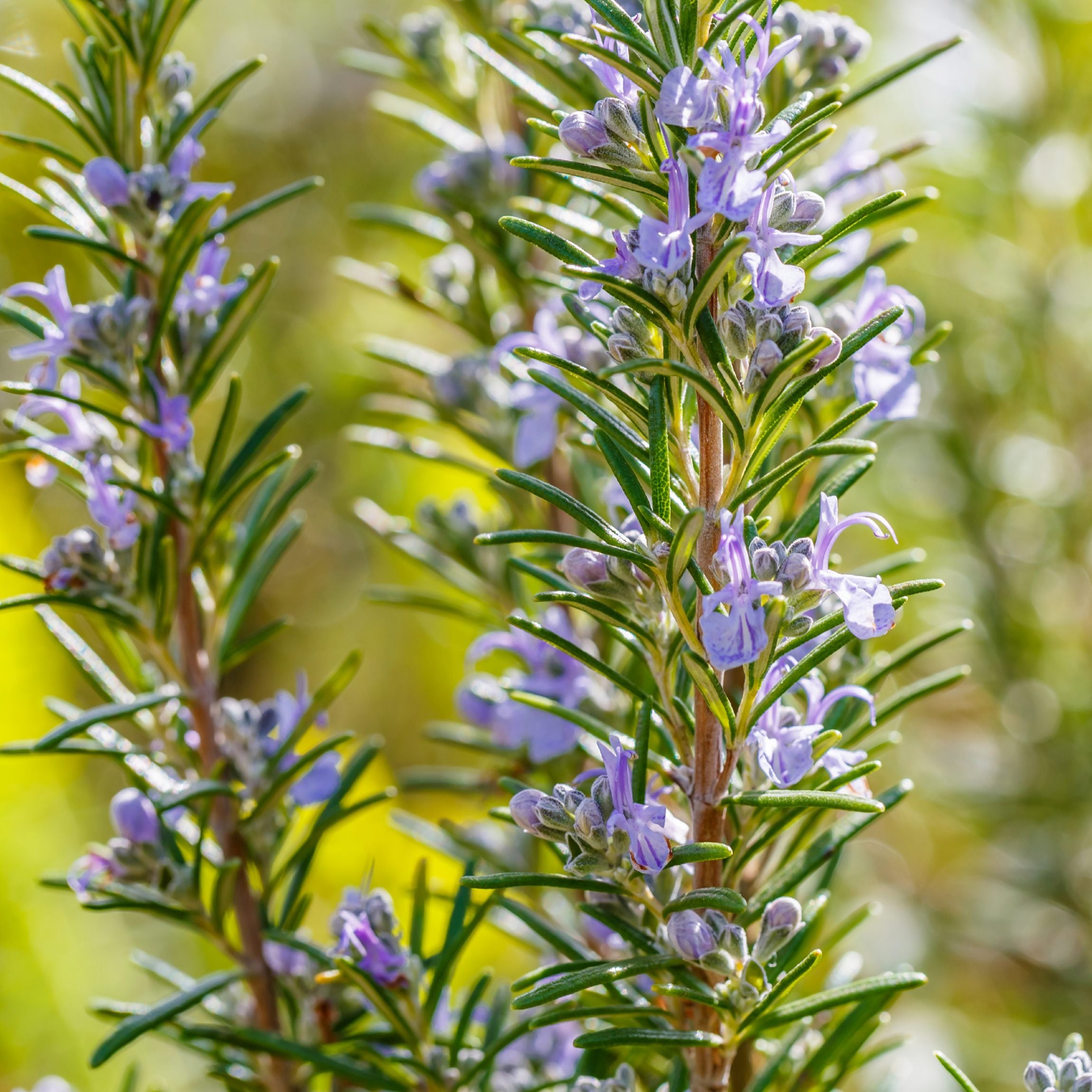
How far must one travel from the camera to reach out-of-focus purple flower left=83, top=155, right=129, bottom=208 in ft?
2.48

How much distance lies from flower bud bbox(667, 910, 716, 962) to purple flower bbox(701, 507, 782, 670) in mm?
148

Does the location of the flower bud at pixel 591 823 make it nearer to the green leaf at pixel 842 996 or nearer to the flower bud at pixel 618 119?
the green leaf at pixel 842 996

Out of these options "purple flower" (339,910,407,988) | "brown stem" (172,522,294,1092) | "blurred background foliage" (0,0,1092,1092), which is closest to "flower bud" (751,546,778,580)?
"purple flower" (339,910,407,988)

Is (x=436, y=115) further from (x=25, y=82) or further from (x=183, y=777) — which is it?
(x=183, y=777)

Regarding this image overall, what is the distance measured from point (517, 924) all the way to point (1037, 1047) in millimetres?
1021

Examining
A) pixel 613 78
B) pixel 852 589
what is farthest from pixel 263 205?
pixel 852 589

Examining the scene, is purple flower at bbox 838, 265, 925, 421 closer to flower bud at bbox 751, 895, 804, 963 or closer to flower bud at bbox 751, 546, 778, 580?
flower bud at bbox 751, 546, 778, 580

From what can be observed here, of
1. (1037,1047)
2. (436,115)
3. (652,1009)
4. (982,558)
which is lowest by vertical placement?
(1037,1047)

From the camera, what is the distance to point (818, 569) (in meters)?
0.59

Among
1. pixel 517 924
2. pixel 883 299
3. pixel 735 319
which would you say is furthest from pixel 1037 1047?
pixel 735 319

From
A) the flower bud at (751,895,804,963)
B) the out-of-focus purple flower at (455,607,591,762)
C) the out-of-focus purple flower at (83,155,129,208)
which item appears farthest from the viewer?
the out-of-focus purple flower at (455,607,591,762)

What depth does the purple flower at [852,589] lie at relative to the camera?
0.55m

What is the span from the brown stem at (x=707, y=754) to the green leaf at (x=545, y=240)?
7 centimetres

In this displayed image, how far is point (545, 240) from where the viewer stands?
59 cm
